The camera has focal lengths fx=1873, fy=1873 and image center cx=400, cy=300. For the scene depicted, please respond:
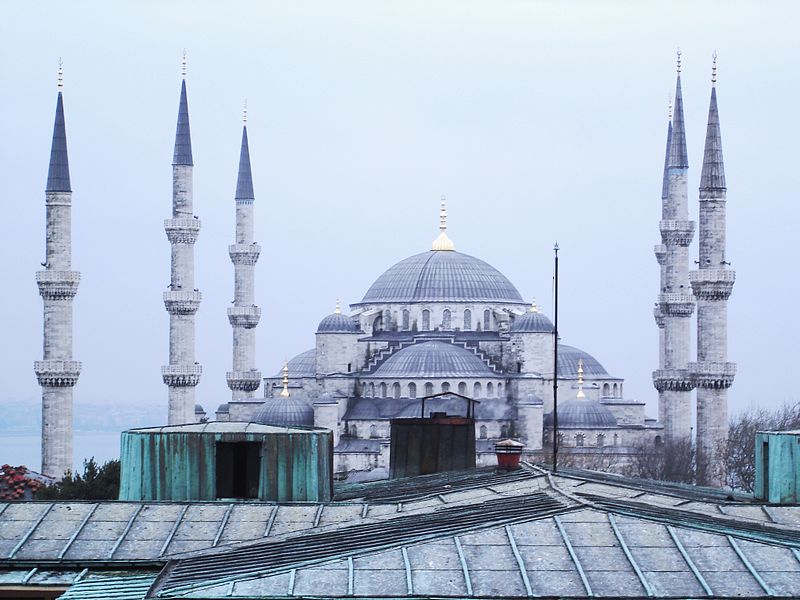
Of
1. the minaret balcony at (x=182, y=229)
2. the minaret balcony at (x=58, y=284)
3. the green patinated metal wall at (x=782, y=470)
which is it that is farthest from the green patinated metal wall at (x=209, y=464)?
the minaret balcony at (x=182, y=229)

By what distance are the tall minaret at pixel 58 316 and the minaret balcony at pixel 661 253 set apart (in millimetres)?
21391

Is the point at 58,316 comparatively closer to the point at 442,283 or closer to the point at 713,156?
the point at 713,156

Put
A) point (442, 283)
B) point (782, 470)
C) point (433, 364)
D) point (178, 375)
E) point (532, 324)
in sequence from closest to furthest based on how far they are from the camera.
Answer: point (782, 470) → point (178, 375) → point (433, 364) → point (532, 324) → point (442, 283)

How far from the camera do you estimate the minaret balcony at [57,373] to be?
55250mm

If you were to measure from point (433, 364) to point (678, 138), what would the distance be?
476 inches

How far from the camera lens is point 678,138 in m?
67.1

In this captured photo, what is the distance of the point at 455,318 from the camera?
77.2 metres

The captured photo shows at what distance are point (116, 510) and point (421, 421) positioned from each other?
398 inches

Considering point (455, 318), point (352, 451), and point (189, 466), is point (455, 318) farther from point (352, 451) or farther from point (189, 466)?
point (189, 466)

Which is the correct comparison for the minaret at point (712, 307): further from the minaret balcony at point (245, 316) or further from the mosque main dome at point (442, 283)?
the mosque main dome at point (442, 283)

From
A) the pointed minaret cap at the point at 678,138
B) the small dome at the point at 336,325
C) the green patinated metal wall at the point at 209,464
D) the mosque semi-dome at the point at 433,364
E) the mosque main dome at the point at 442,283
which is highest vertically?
the pointed minaret cap at the point at 678,138

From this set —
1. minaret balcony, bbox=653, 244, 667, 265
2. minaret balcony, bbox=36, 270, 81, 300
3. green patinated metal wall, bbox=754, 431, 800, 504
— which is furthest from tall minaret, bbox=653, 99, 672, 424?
green patinated metal wall, bbox=754, 431, 800, 504

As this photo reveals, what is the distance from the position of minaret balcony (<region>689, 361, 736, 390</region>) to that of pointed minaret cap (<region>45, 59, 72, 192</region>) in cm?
1995

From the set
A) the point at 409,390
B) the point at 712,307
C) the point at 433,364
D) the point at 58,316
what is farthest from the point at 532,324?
the point at 58,316
